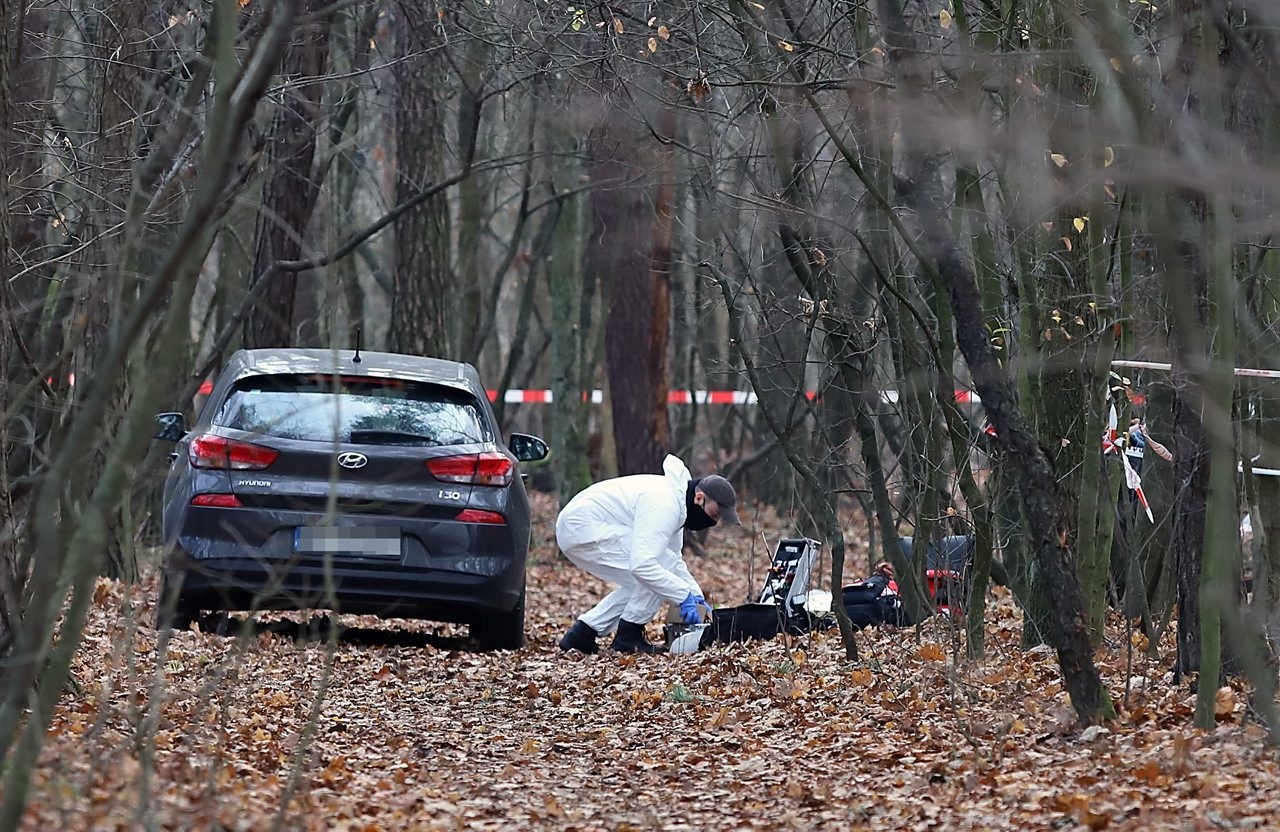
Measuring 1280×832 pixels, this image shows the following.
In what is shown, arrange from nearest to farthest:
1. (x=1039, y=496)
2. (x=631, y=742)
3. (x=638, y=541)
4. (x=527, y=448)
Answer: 1. (x=1039, y=496)
2. (x=631, y=742)
3. (x=638, y=541)
4. (x=527, y=448)

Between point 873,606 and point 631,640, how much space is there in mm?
1593

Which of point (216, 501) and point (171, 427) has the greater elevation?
point (171, 427)

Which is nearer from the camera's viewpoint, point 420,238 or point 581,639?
point 581,639

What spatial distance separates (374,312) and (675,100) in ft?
108

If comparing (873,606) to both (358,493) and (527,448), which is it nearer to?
(527,448)

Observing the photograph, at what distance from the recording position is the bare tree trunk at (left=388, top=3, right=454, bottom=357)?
680 inches

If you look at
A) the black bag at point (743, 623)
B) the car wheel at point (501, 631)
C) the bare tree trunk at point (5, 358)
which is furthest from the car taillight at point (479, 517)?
the bare tree trunk at point (5, 358)

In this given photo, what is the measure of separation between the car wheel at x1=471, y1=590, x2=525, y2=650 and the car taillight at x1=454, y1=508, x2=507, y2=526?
730 millimetres

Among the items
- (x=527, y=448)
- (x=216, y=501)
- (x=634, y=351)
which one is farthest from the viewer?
(x=634, y=351)

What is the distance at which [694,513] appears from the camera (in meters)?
10.8

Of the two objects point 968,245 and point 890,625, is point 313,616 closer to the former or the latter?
point 890,625

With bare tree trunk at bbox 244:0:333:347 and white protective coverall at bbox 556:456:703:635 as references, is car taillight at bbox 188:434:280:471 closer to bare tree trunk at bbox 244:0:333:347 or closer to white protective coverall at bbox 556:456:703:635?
white protective coverall at bbox 556:456:703:635

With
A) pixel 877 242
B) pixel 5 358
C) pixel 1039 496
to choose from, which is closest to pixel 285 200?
pixel 877 242

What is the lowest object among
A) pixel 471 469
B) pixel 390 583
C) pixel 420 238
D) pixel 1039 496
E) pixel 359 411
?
pixel 390 583
